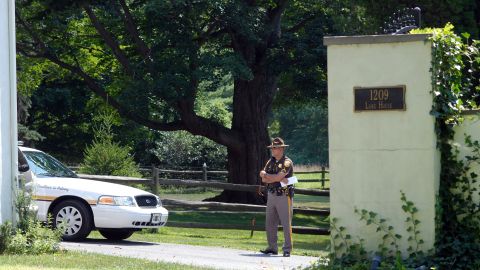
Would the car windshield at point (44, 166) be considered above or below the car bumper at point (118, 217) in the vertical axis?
above

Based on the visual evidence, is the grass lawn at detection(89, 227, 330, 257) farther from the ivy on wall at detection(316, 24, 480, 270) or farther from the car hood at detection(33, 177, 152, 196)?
the ivy on wall at detection(316, 24, 480, 270)

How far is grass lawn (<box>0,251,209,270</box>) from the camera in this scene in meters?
11.8

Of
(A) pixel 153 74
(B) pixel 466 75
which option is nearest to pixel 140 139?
(A) pixel 153 74

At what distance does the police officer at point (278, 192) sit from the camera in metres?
14.8

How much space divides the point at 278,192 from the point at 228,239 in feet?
17.5

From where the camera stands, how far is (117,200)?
16.0m

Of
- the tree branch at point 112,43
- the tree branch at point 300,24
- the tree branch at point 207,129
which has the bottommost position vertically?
the tree branch at point 207,129

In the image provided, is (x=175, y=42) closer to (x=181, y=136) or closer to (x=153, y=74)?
(x=153, y=74)

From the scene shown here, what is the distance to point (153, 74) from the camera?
92.1 ft

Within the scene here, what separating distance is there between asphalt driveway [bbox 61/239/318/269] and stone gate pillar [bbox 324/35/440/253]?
3.46m

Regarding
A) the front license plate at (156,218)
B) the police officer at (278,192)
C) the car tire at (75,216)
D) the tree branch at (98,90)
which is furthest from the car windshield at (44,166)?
the tree branch at (98,90)

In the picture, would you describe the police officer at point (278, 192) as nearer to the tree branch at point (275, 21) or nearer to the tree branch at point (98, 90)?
the tree branch at point (275, 21)

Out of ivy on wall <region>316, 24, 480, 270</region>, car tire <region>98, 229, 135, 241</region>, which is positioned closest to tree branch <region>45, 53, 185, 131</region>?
car tire <region>98, 229, 135, 241</region>

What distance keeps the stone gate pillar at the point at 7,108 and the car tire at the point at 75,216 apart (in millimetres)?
2650
